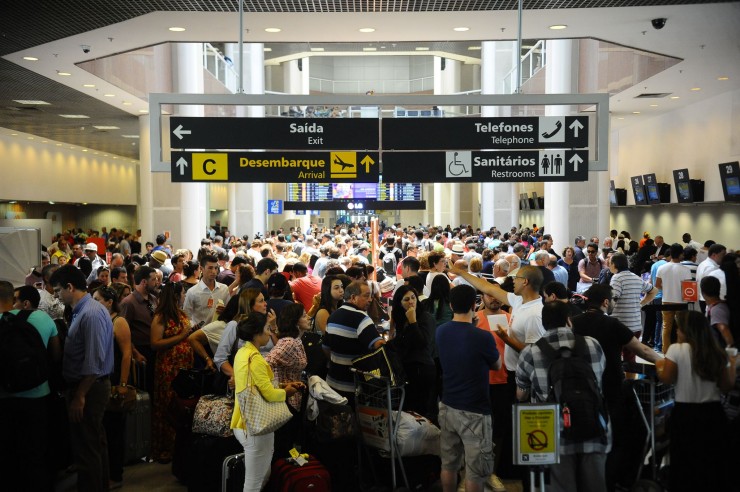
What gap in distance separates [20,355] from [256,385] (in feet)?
5.87

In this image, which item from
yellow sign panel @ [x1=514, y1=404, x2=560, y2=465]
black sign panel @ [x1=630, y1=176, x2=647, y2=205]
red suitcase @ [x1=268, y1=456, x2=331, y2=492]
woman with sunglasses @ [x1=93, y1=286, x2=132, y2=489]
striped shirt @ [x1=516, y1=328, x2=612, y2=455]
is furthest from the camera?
black sign panel @ [x1=630, y1=176, x2=647, y2=205]

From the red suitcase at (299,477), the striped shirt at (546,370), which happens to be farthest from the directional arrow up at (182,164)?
the striped shirt at (546,370)

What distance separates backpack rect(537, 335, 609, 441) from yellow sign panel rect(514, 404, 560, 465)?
1.58ft

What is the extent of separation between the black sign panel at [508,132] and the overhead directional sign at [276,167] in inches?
22.2

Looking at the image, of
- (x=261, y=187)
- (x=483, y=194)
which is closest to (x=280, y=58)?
(x=261, y=187)

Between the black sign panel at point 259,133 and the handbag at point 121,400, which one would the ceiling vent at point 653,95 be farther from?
the handbag at point 121,400

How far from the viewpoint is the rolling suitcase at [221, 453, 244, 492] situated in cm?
573

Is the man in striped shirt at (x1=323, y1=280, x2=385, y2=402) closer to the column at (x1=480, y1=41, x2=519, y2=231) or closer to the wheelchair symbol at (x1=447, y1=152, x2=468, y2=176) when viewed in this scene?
the wheelchair symbol at (x1=447, y1=152, x2=468, y2=176)

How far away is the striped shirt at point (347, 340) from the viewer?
20.0 feet

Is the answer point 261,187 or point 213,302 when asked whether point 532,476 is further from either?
point 261,187

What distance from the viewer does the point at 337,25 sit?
10375mm

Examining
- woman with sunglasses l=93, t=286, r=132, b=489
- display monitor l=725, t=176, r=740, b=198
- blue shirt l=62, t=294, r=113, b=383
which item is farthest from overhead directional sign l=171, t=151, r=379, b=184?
display monitor l=725, t=176, r=740, b=198

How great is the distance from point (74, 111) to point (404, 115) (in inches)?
532

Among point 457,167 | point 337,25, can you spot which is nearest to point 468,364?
point 457,167
